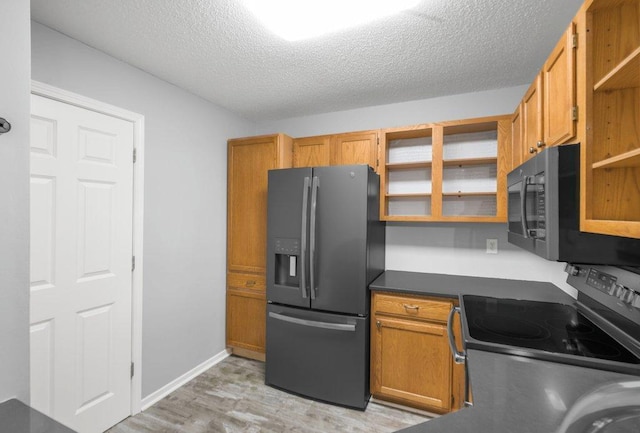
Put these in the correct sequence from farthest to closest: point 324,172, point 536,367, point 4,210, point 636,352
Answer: point 324,172, point 636,352, point 536,367, point 4,210

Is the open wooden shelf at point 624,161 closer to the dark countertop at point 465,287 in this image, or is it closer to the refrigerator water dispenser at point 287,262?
the dark countertop at point 465,287

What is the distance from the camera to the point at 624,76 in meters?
0.94

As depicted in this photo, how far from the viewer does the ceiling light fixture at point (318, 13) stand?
1.48 metres

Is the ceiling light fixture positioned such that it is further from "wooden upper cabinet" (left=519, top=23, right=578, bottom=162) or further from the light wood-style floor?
the light wood-style floor

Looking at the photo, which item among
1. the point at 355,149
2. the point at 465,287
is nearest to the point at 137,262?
the point at 355,149

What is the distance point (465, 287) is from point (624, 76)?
159cm

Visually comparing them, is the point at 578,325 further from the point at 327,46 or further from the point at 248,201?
the point at 248,201

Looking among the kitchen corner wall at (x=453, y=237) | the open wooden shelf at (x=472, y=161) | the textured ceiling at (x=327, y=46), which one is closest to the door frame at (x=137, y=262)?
the textured ceiling at (x=327, y=46)

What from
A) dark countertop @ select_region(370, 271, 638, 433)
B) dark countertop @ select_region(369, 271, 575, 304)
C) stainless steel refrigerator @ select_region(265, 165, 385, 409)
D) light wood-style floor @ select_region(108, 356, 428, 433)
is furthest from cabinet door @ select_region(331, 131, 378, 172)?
light wood-style floor @ select_region(108, 356, 428, 433)

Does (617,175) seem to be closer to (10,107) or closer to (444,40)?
(444,40)

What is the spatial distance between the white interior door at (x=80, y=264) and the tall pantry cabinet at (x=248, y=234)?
984 mm

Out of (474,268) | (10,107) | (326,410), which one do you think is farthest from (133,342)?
(474,268)

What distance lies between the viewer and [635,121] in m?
1.00

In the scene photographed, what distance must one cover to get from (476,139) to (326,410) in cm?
247
